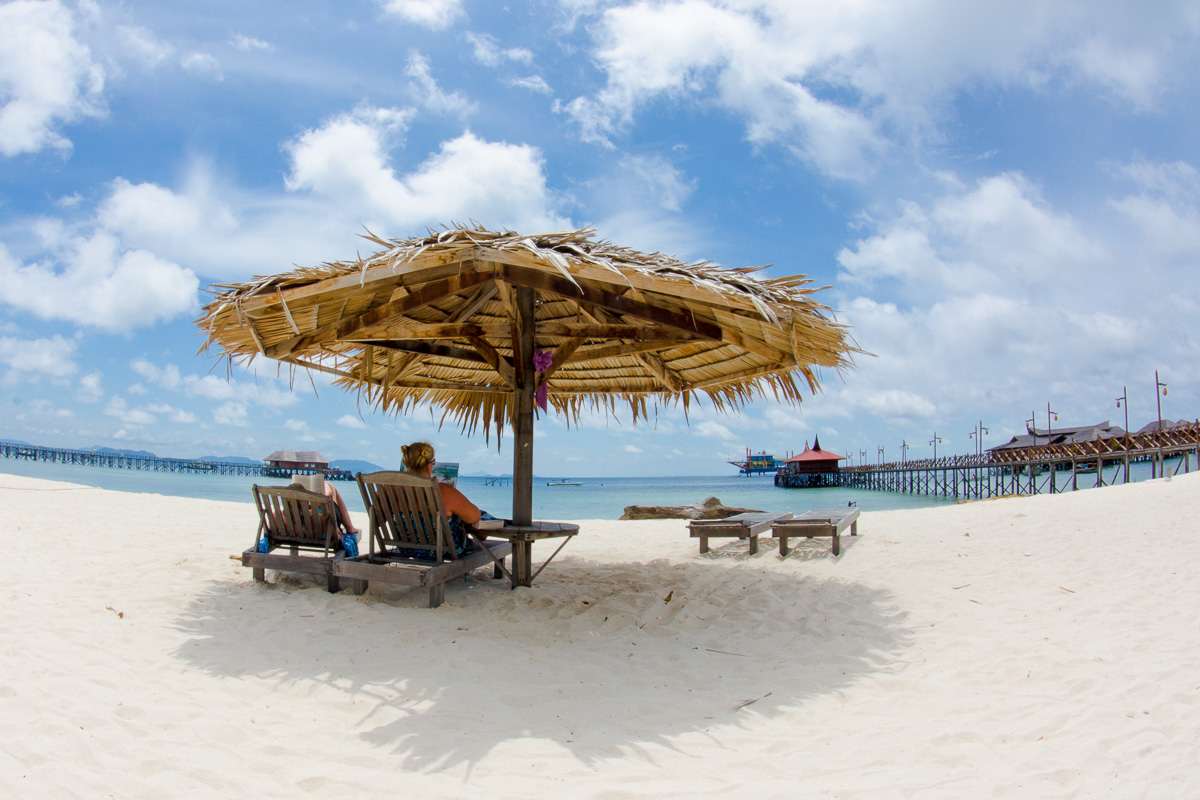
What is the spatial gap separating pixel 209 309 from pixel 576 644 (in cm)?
339

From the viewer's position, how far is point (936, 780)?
7.52ft

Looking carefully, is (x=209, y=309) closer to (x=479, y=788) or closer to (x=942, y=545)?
(x=479, y=788)

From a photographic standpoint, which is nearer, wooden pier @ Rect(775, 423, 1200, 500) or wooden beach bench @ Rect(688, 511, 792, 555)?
wooden beach bench @ Rect(688, 511, 792, 555)

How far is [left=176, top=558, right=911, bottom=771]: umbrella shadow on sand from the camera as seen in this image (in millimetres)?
2676

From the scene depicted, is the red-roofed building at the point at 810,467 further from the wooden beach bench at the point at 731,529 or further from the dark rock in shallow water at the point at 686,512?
the wooden beach bench at the point at 731,529

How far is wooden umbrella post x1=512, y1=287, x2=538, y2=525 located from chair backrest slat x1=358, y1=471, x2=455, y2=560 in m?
0.72

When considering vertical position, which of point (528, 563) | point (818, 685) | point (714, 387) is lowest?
point (818, 685)

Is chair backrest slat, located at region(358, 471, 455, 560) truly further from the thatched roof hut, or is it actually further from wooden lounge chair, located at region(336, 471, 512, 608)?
the thatched roof hut

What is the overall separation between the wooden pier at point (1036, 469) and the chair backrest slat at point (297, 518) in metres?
21.6

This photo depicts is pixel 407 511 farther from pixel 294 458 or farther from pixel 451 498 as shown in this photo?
pixel 294 458

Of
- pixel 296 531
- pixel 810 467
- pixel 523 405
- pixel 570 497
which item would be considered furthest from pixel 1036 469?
pixel 296 531

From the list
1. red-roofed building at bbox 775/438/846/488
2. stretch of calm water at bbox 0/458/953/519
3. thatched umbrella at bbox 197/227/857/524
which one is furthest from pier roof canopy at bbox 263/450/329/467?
thatched umbrella at bbox 197/227/857/524

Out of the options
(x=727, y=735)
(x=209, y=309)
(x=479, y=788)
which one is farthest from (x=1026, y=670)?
(x=209, y=309)

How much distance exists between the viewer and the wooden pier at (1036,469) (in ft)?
73.3
